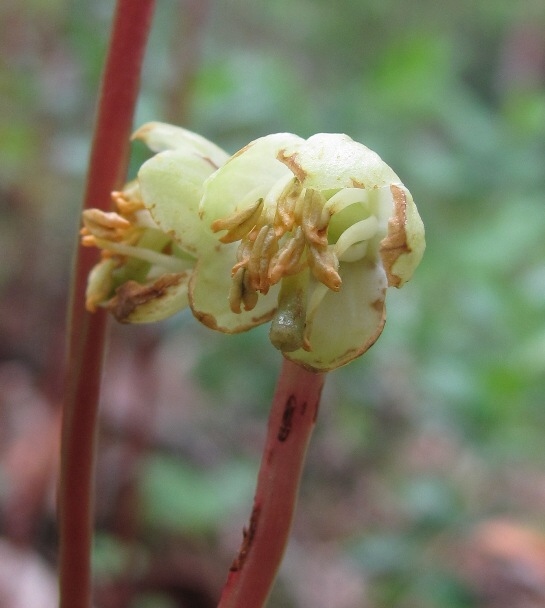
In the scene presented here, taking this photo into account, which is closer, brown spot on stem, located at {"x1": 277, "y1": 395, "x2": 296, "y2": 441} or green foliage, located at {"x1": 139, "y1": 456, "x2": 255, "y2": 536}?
brown spot on stem, located at {"x1": 277, "y1": 395, "x2": 296, "y2": 441}

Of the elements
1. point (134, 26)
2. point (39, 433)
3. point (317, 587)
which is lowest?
point (317, 587)

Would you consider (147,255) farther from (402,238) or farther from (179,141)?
(402,238)

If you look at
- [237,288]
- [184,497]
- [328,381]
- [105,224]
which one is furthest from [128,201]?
[328,381]

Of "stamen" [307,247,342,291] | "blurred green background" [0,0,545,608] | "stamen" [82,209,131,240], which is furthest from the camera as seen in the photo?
"blurred green background" [0,0,545,608]

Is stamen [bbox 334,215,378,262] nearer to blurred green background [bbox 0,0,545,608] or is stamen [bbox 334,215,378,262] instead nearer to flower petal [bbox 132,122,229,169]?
flower petal [bbox 132,122,229,169]

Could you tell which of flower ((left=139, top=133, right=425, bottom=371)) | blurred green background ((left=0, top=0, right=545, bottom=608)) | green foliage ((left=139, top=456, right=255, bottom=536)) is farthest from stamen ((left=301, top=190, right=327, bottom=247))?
green foliage ((left=139, top=456, right=255, bottom=536))

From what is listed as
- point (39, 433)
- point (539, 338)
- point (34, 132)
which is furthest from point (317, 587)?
point (34, 132)

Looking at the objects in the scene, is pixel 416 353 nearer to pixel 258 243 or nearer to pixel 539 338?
pixel 539 338
